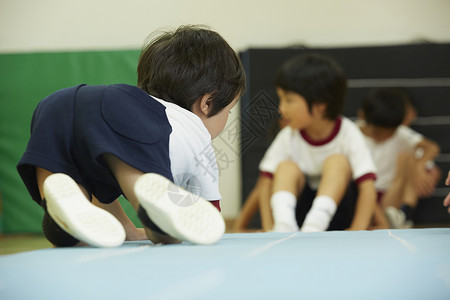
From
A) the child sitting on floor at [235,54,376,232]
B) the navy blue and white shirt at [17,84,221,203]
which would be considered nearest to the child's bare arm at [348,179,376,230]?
the child sitting on floor at [235,54,376,232]

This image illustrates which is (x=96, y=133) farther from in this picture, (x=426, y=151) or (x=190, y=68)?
(x=426, y=151)

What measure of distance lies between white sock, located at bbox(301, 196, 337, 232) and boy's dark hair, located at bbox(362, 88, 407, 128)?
41.5 inches

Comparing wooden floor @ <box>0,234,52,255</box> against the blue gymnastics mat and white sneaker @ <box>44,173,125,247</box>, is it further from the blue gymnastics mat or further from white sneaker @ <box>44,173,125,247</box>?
the blue gymnastics mat

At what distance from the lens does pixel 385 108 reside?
7.61ft

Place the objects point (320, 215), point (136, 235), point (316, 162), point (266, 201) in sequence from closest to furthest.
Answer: point (136, 235), point (320, 215), point (316, 162), point (266, 201)

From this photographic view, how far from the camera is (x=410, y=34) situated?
2.66 m

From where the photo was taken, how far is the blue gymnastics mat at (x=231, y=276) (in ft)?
1.36

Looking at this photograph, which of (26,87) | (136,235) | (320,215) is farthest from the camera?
(26,87)

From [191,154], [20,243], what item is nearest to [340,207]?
[191,154]

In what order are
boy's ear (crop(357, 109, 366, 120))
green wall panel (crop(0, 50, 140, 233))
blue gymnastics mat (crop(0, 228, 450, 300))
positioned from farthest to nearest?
1. boy's ear (crop(357, 109, 366, 120))
2. green wall panel (crop(0, 50, 140, 233))
3. blue gymnastics mat (crop(0, 228, 450, 300))

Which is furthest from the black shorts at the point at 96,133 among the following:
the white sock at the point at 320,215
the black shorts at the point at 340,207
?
the black shorts at the point at 340,207

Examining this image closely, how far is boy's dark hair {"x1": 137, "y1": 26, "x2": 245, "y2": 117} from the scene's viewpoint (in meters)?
0.84

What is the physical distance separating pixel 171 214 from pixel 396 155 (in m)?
2.00

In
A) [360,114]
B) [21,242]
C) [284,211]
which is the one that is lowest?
[21,242]
